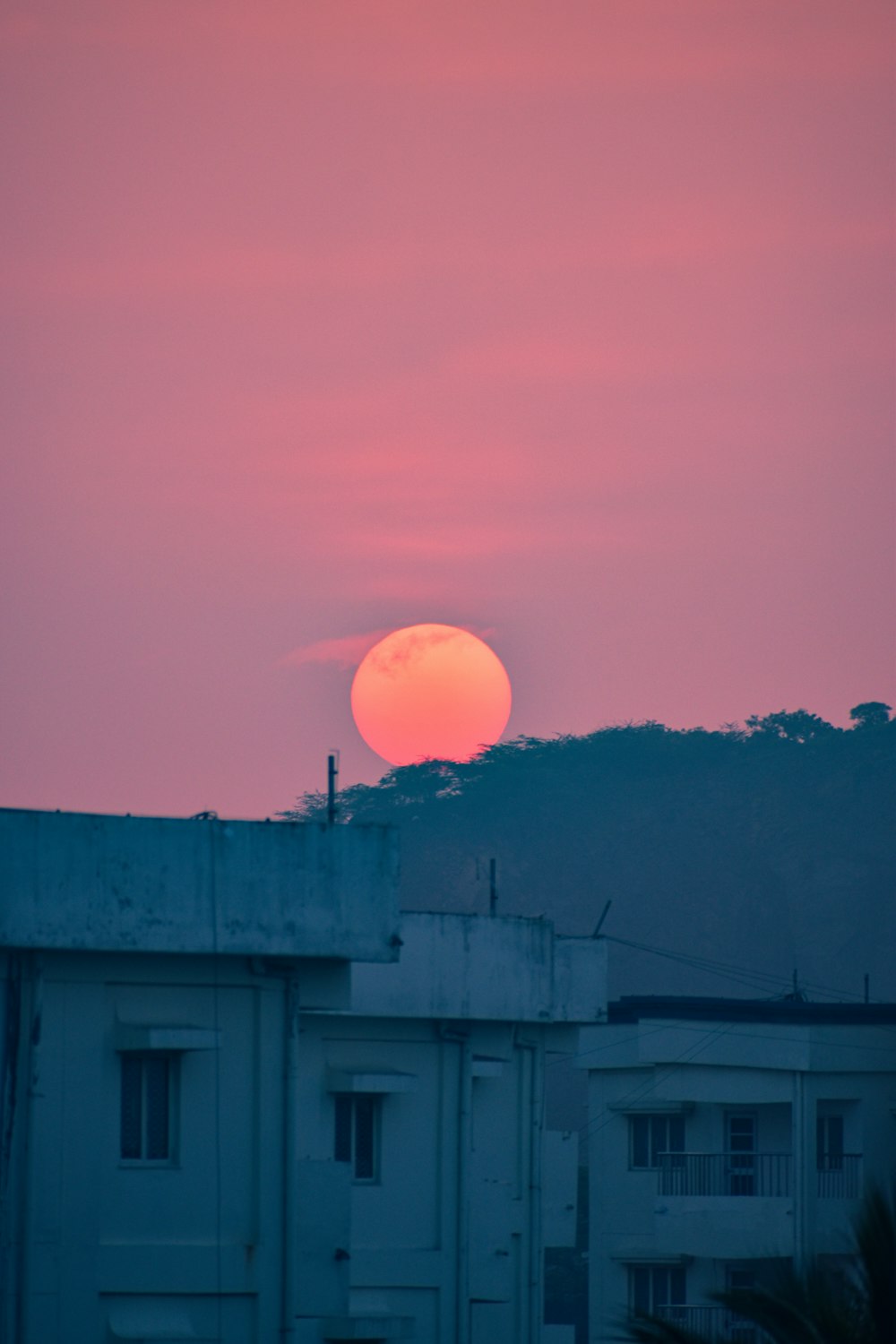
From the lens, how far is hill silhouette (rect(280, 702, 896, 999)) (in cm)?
11056

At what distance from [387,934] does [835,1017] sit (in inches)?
728

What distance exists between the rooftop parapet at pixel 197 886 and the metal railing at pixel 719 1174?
1923 centimetres

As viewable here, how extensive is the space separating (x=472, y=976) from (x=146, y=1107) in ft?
26.3

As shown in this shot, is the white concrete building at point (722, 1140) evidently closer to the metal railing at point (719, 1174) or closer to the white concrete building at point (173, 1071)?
the metal railing at point (719, 1174)

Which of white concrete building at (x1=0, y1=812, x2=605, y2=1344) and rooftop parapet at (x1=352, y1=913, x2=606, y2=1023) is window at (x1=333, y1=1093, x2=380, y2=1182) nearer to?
rooftop parapet at (x1=352, y1=913, x2=606, y2=1023)

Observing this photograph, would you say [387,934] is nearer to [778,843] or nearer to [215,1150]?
[215,1150]

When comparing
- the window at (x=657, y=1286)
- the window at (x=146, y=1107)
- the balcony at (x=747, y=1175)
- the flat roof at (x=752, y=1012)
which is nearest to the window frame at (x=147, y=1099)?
the window at (x=146, y=1107)

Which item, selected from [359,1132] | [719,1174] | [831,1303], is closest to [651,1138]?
[719,1174]

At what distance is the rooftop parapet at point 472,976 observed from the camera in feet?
93.4

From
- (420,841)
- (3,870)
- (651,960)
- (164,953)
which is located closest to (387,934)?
(164,953)

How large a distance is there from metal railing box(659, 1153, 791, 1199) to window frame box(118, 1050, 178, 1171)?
67.0 feet

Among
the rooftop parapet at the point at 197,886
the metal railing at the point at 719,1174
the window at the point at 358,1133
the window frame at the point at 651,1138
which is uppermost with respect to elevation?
the rooftop parapet at the point at 197,886

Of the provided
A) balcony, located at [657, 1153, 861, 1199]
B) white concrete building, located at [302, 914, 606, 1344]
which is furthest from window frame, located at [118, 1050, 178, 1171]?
balcony, located at [657, 1153, 861, 1199]

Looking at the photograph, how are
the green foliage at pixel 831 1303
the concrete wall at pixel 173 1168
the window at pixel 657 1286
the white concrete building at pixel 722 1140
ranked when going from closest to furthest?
1. the green foliage at pixel 831 1303
2. the concrete wall at pixel 173 1168
3. the white concrete building at pixel 722 1140
4. the window at pixel 657 1286
